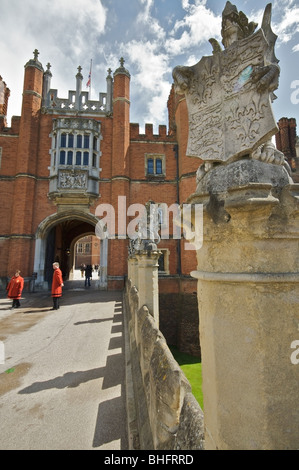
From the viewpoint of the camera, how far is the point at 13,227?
13055 mm

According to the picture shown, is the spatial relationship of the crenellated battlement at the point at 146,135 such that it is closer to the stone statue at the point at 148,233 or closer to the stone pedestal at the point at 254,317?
the stone statue at the point at 148,233

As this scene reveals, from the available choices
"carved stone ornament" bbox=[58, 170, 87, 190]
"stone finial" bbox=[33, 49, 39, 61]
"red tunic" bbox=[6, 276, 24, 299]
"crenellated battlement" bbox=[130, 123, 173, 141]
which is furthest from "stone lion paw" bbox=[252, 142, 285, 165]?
"stone finial" bbox=[33, 49, 39, 61]

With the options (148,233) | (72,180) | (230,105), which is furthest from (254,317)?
(72,180)

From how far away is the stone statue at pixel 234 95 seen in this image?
1239 mm

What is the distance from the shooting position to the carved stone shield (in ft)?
4.14

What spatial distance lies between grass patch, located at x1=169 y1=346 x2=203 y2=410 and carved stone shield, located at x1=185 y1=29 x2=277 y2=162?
7.92 meters

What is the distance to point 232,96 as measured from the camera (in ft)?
4.61

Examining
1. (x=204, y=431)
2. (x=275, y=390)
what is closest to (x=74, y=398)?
(x=204, y=431)

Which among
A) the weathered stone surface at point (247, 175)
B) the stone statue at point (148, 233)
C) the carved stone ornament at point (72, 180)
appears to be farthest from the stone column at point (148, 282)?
the carved stone ornament at point (72, 180)

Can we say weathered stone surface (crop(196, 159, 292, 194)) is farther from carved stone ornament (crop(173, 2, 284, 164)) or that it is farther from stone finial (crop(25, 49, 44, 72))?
stone finial (crop(25, 49, 44, 72))

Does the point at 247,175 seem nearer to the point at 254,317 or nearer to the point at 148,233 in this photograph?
the point at 254,317

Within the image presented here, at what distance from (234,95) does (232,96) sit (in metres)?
0.02

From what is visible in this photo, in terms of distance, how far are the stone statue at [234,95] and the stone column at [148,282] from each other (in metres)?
3.50

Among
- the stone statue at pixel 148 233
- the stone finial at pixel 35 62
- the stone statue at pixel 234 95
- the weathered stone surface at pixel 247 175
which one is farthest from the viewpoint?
the stone finial at pixel 35 62
